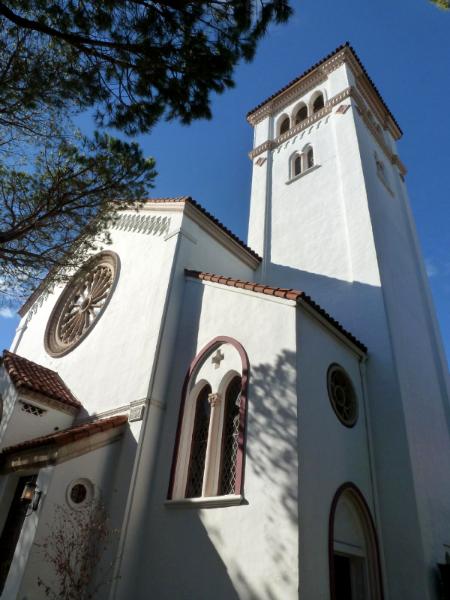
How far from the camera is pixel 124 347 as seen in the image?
32.7 ft

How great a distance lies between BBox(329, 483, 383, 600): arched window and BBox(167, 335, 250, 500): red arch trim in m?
1.55

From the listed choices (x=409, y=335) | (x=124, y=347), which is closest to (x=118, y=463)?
(x=124, y=347)

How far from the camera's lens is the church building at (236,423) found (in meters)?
6.40

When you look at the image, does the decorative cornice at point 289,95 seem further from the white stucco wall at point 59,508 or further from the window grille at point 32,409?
the white stucco wall at point 59,508

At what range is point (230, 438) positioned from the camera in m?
7.52

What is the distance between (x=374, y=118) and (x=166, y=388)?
1486 centimetres

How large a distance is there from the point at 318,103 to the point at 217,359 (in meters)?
13.7

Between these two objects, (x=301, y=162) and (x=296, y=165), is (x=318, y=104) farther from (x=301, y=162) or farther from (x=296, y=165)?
(x=301, y=162)

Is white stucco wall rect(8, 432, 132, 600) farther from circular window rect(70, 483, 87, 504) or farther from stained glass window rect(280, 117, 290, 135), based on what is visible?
stained glass window rect(280, 117, 290, 135)

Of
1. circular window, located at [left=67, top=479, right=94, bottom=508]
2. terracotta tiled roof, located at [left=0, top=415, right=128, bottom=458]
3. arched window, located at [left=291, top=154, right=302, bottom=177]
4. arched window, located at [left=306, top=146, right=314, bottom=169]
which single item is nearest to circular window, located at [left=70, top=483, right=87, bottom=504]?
circular window, located at [left=67, top=479, right=94, bottom=508]

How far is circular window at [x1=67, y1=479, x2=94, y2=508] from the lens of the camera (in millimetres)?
7381

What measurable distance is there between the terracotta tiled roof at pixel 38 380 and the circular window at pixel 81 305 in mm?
979

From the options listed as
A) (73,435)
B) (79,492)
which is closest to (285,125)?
(73,435)

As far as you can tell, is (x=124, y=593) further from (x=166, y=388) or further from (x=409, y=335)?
(x=409, y=335)
